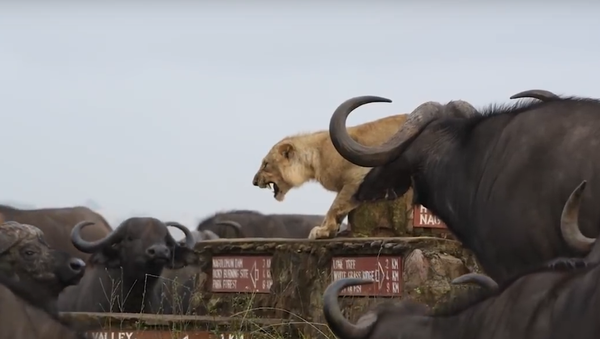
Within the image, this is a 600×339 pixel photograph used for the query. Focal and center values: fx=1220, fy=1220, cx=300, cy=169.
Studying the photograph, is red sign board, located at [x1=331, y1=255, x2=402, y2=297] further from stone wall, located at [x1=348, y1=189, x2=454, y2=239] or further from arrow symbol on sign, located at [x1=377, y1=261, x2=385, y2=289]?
stone wall, located at [x1=348, y1=189, x2=454, y2=239]

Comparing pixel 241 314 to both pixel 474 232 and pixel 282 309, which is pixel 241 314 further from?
pixel 474 232

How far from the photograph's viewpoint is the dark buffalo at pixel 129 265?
43.5ft

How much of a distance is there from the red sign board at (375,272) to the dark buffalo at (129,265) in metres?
3.57

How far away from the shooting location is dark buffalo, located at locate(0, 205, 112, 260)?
17.4 meters

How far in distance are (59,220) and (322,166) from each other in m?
6.77

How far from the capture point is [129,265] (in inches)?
531

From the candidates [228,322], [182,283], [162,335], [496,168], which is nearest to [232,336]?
[228,322]

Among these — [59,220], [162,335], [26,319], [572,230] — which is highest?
[59,220]

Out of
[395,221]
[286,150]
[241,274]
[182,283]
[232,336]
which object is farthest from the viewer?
[182,283]

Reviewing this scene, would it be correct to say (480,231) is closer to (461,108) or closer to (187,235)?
(461,108)

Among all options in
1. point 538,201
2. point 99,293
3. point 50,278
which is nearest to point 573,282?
point 538,201

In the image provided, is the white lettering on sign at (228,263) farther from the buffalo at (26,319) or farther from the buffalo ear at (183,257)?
the buffalo at (26,319)

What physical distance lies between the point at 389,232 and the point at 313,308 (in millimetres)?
1113

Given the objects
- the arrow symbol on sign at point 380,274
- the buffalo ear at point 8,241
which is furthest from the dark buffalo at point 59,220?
the arrow symbol on sign at point 380,274
